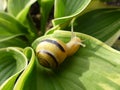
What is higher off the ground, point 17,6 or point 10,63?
point 17,6

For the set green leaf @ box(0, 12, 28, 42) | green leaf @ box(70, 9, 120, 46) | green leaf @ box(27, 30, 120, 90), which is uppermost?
green leaf @ box(0, 12, 28, 42)

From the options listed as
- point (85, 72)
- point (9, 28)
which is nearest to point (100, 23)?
point (85, 72)

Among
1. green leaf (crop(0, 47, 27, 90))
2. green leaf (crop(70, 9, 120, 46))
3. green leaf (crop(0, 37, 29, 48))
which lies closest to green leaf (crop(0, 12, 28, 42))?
green leaf (crop(0, 37, 29, 48))

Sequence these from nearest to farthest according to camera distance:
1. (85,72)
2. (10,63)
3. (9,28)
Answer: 1. (85,72)
2. (10,63)
3. (9,28)

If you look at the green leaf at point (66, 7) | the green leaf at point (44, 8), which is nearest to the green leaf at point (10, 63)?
the green leaf at point (66, 7)

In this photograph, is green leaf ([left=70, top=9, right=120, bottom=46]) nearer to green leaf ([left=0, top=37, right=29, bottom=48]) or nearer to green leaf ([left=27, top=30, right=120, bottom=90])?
green leaf ([left=27, top=30, right=120, bottom=90])

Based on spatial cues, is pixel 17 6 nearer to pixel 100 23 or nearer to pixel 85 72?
pixel 100 23
